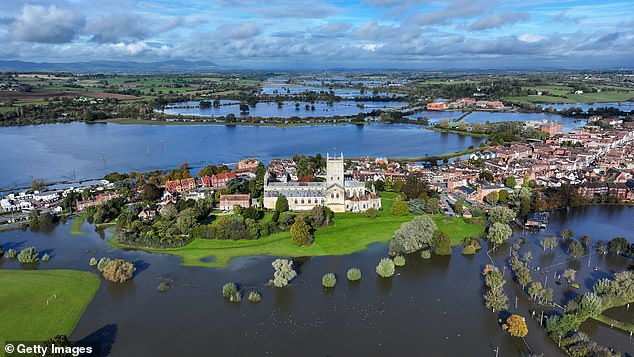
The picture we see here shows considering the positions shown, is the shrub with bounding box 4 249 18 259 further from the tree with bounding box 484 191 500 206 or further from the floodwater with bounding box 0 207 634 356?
the tree with bounding box 484 191 500 206

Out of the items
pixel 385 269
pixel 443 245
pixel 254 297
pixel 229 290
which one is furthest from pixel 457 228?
pixel 229 290

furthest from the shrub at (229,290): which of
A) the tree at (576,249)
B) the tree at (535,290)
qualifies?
the tree at (576,249)

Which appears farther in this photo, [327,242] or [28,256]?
[327,242]

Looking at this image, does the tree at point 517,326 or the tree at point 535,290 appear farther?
the tree at point 535,290

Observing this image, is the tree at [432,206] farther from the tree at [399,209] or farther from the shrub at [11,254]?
the shrub at [11,254]

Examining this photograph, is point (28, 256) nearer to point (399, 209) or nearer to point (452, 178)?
point (399, 209)
